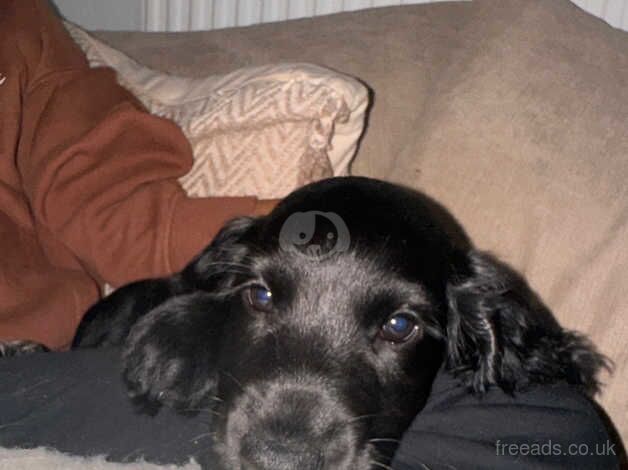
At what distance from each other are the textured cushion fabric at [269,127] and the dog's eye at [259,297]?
0.40 meters

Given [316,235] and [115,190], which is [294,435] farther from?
[115,190]

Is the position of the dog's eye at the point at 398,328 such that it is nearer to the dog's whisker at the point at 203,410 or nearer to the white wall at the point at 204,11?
the dog's whisker at the point at 203,410

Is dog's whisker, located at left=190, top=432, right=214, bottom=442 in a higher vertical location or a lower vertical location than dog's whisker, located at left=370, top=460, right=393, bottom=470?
lower

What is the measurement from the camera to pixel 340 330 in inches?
53.1

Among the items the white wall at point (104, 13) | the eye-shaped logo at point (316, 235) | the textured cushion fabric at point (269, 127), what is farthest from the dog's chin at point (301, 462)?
the white wall at point (104, 13)

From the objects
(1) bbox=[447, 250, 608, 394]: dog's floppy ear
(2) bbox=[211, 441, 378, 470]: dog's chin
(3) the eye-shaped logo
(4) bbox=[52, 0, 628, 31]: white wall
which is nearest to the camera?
(2) bbox=[211, 441, 378, 470]: dog's chin

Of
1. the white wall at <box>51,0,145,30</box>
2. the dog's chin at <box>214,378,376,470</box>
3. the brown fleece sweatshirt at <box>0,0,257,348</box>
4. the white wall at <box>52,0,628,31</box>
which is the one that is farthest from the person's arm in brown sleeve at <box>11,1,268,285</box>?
the white wall at <box>51,0,145,30</box>

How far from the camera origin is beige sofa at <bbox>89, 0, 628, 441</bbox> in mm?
1654

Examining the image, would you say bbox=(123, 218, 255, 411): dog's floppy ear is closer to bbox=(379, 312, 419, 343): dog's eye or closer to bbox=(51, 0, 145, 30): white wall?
bbox=(379, 312, 419, 343): dog's eye

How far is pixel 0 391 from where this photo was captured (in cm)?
135

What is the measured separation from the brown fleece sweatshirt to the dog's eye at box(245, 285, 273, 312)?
35 cm

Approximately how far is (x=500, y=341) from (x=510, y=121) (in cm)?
51

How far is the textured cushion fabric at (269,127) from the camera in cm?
175

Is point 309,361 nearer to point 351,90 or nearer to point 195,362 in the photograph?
point 195,362
